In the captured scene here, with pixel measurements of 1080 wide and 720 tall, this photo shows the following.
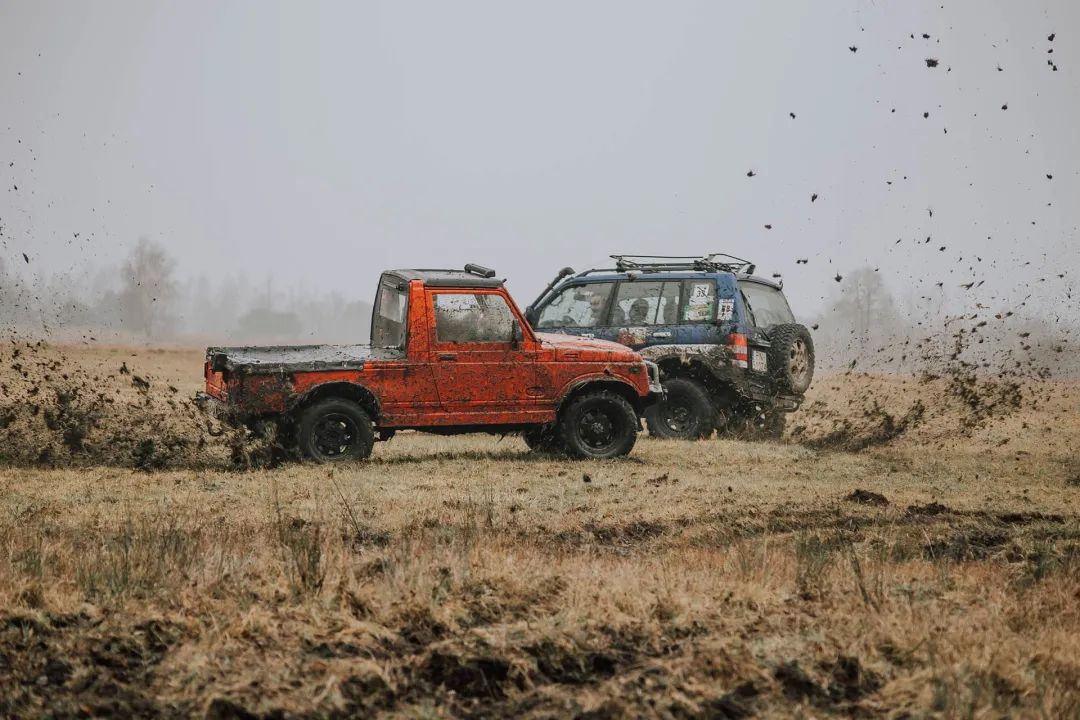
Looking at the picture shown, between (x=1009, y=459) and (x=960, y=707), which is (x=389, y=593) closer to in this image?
(x=960, y=707)

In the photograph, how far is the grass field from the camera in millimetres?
4926

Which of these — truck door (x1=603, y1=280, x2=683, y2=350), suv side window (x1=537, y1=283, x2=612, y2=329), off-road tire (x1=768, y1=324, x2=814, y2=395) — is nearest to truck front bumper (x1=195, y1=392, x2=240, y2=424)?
suv side window (x1=537, y1=283, x2=612, y2=329)

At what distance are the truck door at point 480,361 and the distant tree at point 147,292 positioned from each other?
95077 millimetres

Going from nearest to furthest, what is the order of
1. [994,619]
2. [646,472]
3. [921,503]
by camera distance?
1. [994,619]
2. [921,503]
3. [646,472]

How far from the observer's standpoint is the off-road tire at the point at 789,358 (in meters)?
15.4

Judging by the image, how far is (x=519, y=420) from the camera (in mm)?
12781

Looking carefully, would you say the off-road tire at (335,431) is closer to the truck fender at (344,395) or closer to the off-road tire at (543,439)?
the truck fender at (344,395)

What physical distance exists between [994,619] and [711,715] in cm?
198

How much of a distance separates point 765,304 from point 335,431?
6595 millimetres

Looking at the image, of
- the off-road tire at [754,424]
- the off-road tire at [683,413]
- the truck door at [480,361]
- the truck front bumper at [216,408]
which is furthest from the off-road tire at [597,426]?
the truck front bumper at [216,408]

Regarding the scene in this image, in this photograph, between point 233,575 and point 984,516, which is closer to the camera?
point 233,575

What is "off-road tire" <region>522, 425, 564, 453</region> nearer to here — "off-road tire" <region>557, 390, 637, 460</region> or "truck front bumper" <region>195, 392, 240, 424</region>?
"off-road tire" <region>557, 390, 637, 460</region>

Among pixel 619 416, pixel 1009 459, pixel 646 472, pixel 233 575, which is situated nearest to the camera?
pixel 233 575

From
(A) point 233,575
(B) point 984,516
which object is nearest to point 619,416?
(B) point 984,516
